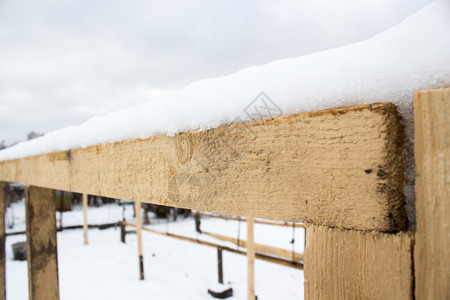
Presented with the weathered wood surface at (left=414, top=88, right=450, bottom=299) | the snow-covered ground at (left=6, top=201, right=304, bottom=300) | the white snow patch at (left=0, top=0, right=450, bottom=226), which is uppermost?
the white snow patch at (left=0, top=0, right=450, bottom=226)

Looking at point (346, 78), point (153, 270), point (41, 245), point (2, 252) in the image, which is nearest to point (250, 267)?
point (41, 245)

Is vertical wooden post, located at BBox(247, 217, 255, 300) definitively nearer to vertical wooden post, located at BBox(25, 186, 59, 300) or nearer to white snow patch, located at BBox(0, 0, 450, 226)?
vertical wooden post, located at BBox(25, 186, 59, 300)

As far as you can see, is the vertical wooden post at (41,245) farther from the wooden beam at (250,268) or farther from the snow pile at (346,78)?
the wooden beam at (250,268)

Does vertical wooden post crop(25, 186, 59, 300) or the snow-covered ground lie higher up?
vertical wooden post crop(25, 186, 59, 300)

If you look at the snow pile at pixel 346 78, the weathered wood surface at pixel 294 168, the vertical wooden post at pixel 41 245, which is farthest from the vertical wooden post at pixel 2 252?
the snow pile at pixel 346 78

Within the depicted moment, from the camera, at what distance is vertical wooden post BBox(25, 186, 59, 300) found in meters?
1.74

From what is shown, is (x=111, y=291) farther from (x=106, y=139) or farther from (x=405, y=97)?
(x=405, y=97)

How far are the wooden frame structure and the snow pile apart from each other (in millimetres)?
26

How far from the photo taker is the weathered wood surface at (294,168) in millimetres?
348

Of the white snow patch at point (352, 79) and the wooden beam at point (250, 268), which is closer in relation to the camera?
the white snow patch at point (352, 79)

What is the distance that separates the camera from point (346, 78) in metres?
0.39

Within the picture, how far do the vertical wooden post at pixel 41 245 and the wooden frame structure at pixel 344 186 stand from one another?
1752 millimetres

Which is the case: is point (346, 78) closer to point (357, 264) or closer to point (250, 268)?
point (357, 264)

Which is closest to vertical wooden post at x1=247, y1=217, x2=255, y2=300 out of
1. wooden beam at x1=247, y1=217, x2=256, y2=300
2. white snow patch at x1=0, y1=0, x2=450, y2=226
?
wooden beam at x1=247, y1=217, x2=256, y2=300
